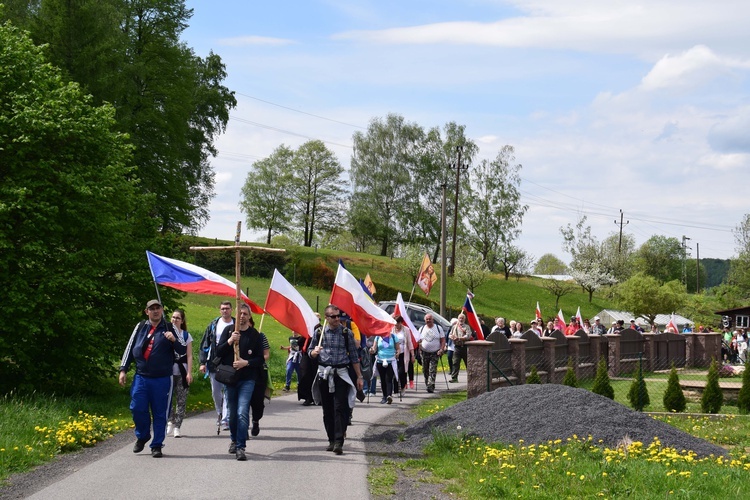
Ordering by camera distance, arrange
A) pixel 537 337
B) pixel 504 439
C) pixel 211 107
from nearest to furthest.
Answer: pixel 504 439, pixel 537 337, pixel 211 107

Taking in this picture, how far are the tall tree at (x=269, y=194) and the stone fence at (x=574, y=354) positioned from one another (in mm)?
55532

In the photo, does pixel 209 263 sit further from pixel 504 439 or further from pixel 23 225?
pixel 504 439

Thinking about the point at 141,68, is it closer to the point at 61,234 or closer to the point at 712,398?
the point at 61,234

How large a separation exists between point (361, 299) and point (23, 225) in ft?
22.4

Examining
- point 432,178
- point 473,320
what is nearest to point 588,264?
point 432,178

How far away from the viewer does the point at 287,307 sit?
1314 cm

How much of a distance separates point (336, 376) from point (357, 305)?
2.32 m

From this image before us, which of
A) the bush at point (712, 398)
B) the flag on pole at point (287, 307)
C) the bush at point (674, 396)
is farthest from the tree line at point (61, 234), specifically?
the bush at point (712, 398)

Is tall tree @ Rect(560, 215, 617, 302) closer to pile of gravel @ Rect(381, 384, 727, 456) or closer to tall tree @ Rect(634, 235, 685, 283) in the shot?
tall tree @ Rect(634, 235, 685, 283)

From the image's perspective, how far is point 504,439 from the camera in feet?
37.9

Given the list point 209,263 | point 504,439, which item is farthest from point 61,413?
point 209,263

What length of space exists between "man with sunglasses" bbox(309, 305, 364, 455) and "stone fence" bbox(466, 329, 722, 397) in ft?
17.5

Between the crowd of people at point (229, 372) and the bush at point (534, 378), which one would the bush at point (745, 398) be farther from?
the crowd of people at point (229, 372)

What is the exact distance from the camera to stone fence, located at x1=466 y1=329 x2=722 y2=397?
16.8 meters
